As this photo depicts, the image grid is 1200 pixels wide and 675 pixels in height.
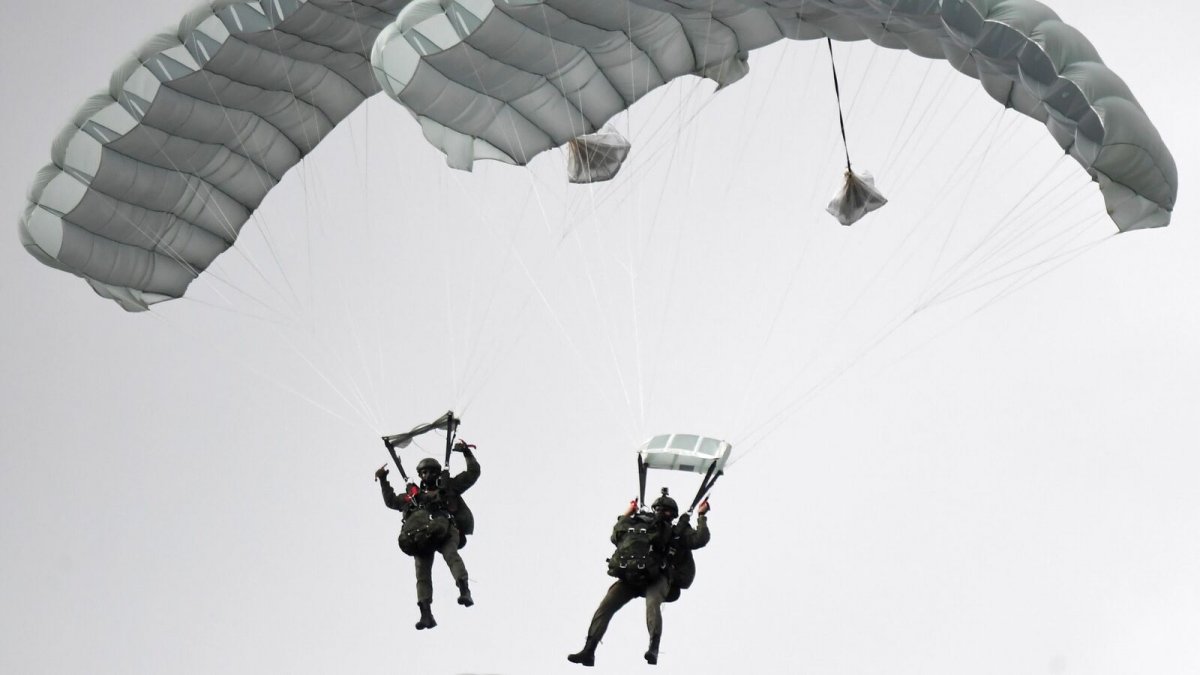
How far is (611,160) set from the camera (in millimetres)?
23516

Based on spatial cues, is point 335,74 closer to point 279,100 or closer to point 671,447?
point 279,100

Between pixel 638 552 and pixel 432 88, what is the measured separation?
171 inches

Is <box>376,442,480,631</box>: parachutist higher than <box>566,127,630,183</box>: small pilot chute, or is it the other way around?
<box>566,127,630,183</box>: small pilot chute

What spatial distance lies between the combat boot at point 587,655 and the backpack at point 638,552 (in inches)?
22.0

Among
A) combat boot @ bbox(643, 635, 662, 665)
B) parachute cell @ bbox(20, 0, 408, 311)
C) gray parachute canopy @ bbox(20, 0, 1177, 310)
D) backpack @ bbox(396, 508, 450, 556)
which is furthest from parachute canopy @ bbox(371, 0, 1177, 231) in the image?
combat boot @ bbox(643, 635, 662, 665)

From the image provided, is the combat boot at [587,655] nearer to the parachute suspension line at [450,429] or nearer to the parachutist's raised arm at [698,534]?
the parachutist's raised arm at [698,534]

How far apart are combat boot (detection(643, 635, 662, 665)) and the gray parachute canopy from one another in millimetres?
4769

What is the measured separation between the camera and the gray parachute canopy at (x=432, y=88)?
1873cm

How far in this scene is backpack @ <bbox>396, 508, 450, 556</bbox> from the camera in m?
20.8

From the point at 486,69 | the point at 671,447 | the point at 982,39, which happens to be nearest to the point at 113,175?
the point at 486,69

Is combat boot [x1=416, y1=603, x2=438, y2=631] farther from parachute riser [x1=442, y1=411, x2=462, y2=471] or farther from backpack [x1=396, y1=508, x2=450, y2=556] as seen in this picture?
parachute riser [x1=442, y1=411, x2=462, y2=471]

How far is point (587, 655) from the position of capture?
19672 millimetres

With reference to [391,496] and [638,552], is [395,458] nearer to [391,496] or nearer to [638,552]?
[391,496]

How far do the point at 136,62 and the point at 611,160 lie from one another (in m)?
4.48
